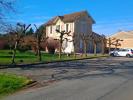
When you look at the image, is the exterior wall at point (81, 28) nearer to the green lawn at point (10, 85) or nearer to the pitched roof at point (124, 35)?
the pitched roof at point (124, 35)

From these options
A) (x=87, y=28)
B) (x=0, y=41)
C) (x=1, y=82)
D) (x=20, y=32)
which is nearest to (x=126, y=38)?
(x=87, y=28)

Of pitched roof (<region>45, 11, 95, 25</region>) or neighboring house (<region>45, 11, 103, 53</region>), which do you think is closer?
Result: neighboring house (<region>45, 11, 103, 53</region>)

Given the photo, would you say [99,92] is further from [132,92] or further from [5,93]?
[5,93]

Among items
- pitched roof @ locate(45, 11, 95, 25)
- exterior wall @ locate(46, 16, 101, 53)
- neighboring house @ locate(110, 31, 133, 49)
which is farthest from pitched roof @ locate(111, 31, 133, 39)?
pitched roof @ locate(45, 11, 95, 25)

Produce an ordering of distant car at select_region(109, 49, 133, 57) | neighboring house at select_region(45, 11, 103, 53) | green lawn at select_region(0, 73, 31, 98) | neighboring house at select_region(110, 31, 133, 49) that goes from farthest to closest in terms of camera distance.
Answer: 1. neighboring house at select_region(110, 31, 133, 49)
2. neighboring house at select_region(45, 11, 103, 53)
3. distant car at select_region(109, 49, 133, 57)
4. green lawn at select_region(0, 73, 31, 98)

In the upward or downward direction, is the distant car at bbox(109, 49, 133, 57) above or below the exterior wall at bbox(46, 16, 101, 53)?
below

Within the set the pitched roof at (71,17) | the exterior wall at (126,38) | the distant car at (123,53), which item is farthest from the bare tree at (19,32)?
the exterior wall at (126,38)

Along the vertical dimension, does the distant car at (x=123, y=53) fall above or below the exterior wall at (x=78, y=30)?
below

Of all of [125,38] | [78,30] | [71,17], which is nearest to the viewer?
[78,30]

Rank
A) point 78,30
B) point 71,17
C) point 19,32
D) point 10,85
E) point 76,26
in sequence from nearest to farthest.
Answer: point 10,85
point 19,32
point 76,26
point 78,30
point 71,17

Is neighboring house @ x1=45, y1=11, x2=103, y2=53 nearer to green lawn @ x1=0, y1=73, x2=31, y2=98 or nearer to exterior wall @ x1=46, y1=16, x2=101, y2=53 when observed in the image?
exterior wall @ x1=46, y1=16, x2=101, y2=53

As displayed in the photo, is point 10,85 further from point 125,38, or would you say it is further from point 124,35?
point 124,35

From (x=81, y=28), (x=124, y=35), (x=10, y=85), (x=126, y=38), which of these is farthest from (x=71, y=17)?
(x=10, y=85)

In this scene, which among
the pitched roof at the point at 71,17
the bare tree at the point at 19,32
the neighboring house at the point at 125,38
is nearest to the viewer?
the bare tree at the point at 19,32
